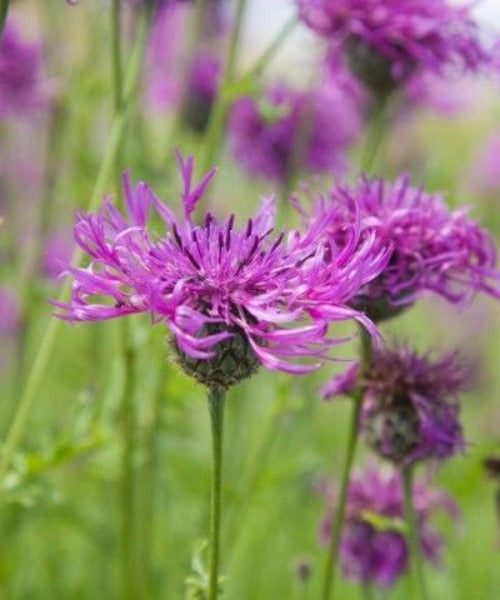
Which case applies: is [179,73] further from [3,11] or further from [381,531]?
[3,11]

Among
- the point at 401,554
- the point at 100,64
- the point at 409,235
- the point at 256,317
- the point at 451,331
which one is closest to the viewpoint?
the point at 256,317

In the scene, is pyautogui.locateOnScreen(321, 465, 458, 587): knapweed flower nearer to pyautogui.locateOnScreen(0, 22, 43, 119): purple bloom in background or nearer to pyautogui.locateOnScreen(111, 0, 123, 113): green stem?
pyautogui.locateOnScreen(111, 0, 123, 113): green stem

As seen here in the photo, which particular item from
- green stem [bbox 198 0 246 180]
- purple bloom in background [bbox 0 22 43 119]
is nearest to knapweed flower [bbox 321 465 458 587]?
green stem [bbox 198 0 246 180]

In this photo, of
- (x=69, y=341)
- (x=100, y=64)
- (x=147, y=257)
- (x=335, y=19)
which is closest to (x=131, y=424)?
(x=335, y=19)

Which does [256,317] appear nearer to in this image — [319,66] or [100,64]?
[319,66]

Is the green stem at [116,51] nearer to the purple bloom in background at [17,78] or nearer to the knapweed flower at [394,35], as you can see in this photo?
the knapweed flower at [394,35]

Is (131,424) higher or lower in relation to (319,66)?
lower
